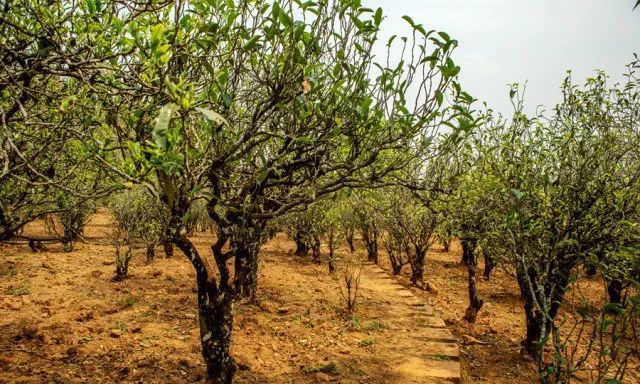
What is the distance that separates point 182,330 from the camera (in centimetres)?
855

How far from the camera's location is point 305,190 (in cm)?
582

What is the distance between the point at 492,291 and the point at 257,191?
1349 centimetres

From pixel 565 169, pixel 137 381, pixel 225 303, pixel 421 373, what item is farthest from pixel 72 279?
pixel 565 169

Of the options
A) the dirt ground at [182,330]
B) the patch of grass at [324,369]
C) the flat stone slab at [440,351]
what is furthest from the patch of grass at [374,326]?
Answer: the patch of grass at [324,369]

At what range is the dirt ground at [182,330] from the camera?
22.6 ft

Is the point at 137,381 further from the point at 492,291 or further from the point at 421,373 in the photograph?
the point at 492,291

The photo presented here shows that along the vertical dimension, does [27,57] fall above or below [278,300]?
above

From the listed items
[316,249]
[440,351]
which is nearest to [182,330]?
[440,351]

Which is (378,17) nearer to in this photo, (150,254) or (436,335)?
(436,335)

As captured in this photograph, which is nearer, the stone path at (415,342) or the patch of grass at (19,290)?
the stone path at (415,342)

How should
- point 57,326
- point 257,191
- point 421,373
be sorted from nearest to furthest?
1. point 257,191
2. point 421,373
3. point 57,326

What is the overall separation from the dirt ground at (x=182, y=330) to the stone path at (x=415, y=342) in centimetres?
17

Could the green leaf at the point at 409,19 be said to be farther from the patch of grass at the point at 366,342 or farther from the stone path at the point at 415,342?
the patch of grass at the point at 366,342

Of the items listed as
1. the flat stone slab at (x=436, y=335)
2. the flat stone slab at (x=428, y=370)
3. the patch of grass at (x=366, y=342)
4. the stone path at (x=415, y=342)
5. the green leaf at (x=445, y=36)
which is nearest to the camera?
the green leaf at (x=445, y=36)
